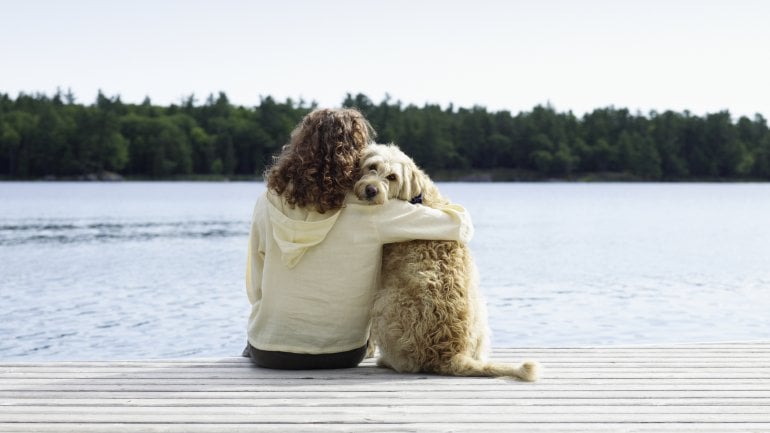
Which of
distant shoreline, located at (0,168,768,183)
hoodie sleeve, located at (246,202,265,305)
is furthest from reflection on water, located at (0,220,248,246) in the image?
distant shoreline, located at (0,168,768,183)

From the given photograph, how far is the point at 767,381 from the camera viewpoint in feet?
13.8

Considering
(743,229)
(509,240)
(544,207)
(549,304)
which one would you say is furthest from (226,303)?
(544,207)

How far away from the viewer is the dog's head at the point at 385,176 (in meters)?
4.08

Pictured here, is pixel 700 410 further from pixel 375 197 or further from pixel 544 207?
pixel 544 207

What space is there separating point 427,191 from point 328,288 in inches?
28.5

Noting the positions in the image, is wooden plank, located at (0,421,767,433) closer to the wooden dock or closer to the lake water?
the wooden dock

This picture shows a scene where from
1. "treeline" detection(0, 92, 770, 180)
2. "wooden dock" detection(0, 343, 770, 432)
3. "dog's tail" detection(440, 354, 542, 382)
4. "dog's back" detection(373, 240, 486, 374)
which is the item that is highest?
"treeline" detection(0, 92, 770, 180)

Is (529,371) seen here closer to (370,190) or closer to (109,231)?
(370,190)

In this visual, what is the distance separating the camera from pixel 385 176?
414cm

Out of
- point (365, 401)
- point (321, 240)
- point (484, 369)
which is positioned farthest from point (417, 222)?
point (365, 401)

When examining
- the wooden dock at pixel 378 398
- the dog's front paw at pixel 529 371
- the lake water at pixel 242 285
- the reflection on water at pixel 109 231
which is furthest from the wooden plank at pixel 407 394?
the reflection on water at pixel 109 231

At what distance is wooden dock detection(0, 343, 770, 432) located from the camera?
3.42m

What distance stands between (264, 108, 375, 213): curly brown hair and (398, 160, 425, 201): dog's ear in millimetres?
240

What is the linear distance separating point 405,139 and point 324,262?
89613 mm
